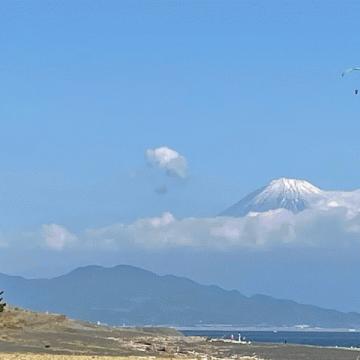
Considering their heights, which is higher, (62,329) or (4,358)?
(62,329)

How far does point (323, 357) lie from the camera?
86000 mm

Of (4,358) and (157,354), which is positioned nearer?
(4,358)

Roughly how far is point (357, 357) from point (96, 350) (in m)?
20.7

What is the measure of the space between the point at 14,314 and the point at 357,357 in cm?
2806

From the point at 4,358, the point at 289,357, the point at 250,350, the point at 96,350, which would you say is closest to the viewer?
the point at 4,358

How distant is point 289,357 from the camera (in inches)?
3346

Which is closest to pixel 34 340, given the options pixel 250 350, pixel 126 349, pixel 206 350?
pixel 126 349

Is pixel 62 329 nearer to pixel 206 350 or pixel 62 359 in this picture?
pixel 206 350

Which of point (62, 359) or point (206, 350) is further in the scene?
point (206, 350)

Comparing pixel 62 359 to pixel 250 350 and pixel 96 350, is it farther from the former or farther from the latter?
pixel 250 350

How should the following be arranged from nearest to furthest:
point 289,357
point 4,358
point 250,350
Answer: point 4,358, point 289,357, point 250,350

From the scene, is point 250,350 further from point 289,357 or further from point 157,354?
point 157,354

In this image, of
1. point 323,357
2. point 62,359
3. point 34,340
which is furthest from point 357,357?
point 62,359

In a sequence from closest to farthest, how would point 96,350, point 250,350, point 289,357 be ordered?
1. point 96,350
2. point 289,357
3. point 250,350
